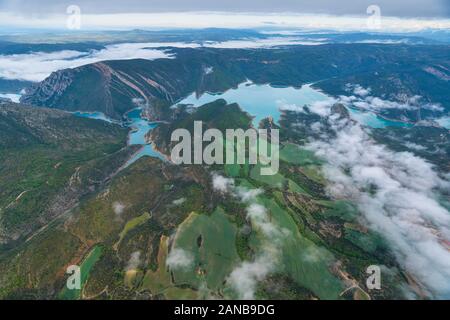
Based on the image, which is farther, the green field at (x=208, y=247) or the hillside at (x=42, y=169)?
the hillside at (x=42, y=169)

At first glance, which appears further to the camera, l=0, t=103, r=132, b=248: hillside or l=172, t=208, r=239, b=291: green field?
l=0, t=103, r=132, b=248: hillside

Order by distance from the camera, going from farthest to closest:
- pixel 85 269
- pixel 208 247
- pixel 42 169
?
Result: pixel 42 169, pixel 208 247, pixel 85 269

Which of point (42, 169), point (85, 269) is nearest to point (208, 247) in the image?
point (85, 269)

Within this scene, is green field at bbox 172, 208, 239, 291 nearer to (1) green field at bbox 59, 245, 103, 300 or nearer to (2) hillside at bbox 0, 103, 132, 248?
(1) green field at bbox 59, 245, 103, 300

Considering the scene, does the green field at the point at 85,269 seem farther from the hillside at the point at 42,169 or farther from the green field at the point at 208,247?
the hillside at the point at 42,169

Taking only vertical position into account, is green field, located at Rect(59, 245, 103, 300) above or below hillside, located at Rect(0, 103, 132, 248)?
below

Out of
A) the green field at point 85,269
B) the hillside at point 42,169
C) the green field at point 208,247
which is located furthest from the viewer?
the hillside at point 42,169

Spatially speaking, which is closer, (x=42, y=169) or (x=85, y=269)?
(x=85, y=269)

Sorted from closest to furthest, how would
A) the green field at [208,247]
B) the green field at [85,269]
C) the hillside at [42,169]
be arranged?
the green field at [85,269], the green field at [208,247], the hillside at [42,169]

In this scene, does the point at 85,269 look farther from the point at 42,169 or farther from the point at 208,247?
the point at 42,169

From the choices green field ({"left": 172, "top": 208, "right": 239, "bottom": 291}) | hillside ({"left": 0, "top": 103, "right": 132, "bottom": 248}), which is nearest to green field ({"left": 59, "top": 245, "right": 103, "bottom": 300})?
green field ({"left": 172, "top": 208, "right": 239, "bottom": 291})

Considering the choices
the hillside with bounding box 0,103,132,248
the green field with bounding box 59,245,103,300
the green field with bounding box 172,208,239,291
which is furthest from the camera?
the hillside with bounding box 0,103,132,248

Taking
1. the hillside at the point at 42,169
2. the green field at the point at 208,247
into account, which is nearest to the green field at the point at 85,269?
the green field at the point at 208,247
